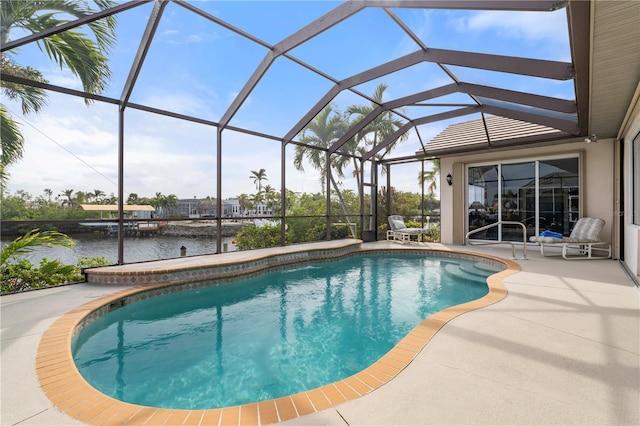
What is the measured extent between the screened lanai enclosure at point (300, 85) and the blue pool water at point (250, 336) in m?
2.47

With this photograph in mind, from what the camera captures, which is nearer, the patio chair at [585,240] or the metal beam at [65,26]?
the metal beam at [65,26]

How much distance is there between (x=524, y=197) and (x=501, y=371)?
853cm

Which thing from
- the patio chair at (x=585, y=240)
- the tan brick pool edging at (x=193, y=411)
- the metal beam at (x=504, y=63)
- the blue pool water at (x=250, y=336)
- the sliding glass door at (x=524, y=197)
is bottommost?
the blue pool water at (x=250, y=336)

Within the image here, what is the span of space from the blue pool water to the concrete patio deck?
62 centimetres

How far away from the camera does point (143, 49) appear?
491 centimetres

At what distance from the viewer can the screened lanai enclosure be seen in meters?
4.47

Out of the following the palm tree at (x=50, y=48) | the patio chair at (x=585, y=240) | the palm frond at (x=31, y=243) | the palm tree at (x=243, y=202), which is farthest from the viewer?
the palm tree at (x=243, y=202)

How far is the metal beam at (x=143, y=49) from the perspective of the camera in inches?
176

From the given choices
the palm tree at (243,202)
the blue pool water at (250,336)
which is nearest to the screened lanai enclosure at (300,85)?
the blue pool water at (250,336)

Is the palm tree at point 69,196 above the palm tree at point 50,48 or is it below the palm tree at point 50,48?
below

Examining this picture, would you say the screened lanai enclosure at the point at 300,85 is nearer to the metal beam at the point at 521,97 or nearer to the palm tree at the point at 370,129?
the metal beam at the point at 521,97

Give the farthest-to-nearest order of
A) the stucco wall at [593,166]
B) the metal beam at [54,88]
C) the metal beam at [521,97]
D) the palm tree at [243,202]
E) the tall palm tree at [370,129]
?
1. the palm tree at [243,202]
2. the tall palm tree at [370,129]
3. the stucco wall at [593,166]
4. the metal beam at [521,97]
5. the metal beam at [54,88]

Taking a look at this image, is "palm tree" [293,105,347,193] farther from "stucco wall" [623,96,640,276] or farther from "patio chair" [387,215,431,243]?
"stucco wall" [623,96,640,276]

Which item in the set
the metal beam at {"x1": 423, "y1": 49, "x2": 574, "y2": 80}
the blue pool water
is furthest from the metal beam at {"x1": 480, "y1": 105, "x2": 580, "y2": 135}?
the blue pool water
